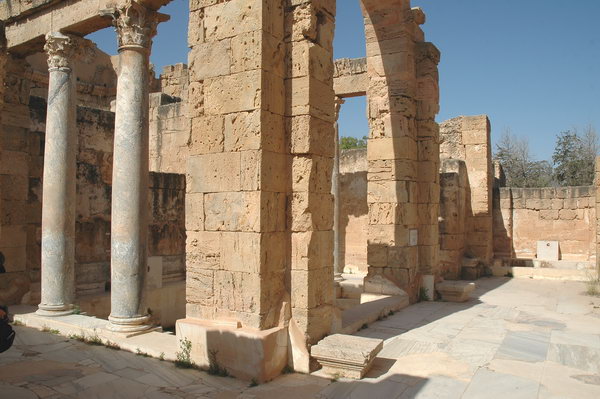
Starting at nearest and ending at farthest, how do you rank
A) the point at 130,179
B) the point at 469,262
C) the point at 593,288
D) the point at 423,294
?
the point at 130,179 < the point at 423,294 < the point at 593,288 < the point at 469,262

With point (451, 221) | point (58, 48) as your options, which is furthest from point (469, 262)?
point (58, 48)

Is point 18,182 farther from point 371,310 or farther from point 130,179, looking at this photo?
point 371,310

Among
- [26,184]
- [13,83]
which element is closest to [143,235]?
[26,184]

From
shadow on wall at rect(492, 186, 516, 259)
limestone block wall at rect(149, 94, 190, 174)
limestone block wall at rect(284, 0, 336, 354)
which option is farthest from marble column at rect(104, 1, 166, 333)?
shadow on wall at rect(492, 186, 516, 259)

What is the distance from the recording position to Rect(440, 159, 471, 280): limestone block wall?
13126 mm

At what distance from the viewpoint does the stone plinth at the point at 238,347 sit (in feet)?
17.1

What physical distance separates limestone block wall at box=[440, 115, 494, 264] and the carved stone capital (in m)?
11.8

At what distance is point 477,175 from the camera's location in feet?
50.3

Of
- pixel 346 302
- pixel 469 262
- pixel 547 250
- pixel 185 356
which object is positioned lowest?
pixel 346 302

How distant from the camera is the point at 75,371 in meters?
5.64

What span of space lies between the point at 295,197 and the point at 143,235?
2760mm

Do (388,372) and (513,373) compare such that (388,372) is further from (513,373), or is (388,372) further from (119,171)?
(119,171)

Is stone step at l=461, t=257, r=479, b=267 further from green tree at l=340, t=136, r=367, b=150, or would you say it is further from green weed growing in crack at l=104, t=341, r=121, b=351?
green tree at l=340, t=136, r=367, b=150

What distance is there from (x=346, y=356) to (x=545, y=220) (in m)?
14.0
